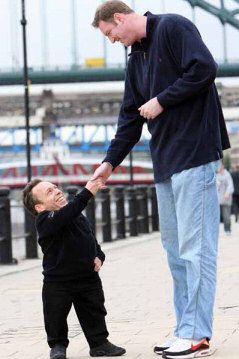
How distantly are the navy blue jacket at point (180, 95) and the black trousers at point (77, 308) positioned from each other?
63cm

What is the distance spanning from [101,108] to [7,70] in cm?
5652

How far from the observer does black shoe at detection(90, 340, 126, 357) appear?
4.88 meters

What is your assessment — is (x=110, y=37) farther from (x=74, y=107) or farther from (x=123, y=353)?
(x=74, y=107)

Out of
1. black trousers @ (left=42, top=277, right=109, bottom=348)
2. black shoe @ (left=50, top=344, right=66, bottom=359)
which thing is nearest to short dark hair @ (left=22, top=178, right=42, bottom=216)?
black trousers @ (left=42, top=277, right=109, bottom=348)

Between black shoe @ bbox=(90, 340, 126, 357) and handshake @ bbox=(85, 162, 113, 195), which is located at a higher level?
handshake @ bbox=(85, 162, 113, 195)

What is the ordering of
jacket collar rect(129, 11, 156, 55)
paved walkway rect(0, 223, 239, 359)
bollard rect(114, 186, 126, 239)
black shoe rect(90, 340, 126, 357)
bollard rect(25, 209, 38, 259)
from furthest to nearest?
bollard rect(114, 186, 126, 239) < bollard rect(25, 209, 38, 259) < paved walkway rect(0, 223, 239, 359) < black shoe rect(90, 340, 126, 357) < jacket collar rect(129, 11, 156, 55)

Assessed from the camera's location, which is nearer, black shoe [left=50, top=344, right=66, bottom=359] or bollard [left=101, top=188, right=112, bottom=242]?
black shoe [left=50, top=344, right=66, bottom=359]

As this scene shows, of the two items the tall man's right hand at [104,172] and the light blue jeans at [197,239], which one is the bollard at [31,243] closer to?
the tall man's right hand at [104,172]

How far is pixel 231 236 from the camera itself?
62.6ft

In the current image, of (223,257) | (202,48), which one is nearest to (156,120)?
(202,48)

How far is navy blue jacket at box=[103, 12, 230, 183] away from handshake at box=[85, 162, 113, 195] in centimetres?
29

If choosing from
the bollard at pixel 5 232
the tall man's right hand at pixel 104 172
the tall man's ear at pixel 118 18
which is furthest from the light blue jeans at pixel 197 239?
the bollard at pixel 5 232

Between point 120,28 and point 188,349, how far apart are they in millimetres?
1315

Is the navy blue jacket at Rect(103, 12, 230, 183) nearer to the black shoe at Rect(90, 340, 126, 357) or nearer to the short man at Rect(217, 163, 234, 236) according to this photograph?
the black shoe at Rect(90, 340, 126, 357)
